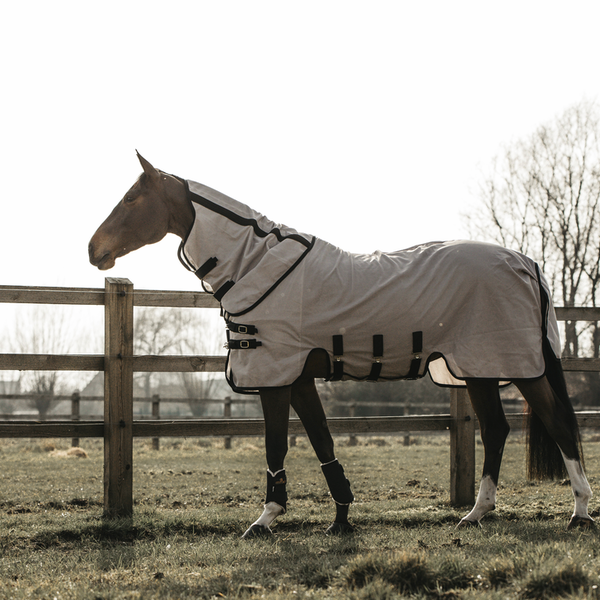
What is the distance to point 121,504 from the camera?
13.6ft

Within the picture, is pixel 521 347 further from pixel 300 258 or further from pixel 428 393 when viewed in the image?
pixel 428 393

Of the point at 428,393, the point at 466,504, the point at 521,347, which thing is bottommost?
the point at 428,393

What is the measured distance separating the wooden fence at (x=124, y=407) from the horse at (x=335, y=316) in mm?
724

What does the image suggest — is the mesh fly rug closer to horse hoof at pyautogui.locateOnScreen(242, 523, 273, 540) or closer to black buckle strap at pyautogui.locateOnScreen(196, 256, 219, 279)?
black buckle strap at pyautogui.locateOnScreen(196, 256, 219, 279)

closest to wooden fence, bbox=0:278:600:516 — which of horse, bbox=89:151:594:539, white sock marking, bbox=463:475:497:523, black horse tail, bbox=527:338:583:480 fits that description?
horse, bbox=89:151:594:539

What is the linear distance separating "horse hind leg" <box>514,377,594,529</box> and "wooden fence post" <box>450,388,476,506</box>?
1.12 meters

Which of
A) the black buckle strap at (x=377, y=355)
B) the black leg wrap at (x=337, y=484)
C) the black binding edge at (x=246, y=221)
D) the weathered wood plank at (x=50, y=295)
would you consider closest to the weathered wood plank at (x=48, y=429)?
the weathered wood plank at (x=50, y=295)

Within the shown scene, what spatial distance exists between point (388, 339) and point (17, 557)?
2.32 m

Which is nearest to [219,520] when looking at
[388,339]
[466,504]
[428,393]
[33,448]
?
[388,339]

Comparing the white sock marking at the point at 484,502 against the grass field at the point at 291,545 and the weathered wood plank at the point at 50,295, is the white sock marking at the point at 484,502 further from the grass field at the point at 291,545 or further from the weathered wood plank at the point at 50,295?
the weathered wood plank at the point at 50,295

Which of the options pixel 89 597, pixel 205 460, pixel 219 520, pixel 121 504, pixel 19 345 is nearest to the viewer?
pixel 89 597

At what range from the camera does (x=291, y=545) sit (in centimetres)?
304

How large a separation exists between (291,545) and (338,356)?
1083 mm

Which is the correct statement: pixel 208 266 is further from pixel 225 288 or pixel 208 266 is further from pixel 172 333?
pixel 172 333
